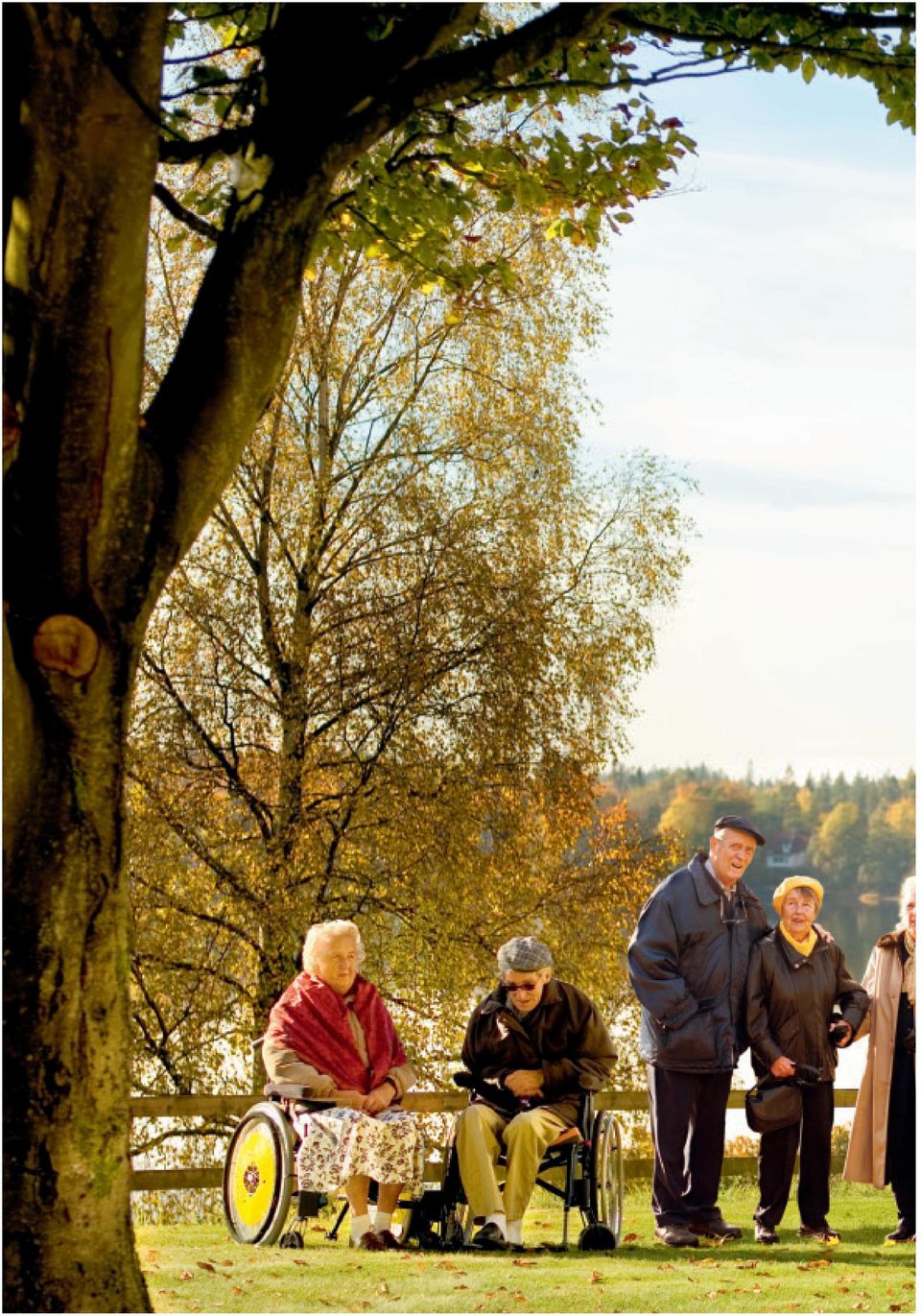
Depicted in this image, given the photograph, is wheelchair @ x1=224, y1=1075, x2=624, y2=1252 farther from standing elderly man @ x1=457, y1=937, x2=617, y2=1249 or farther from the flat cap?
the flat cap

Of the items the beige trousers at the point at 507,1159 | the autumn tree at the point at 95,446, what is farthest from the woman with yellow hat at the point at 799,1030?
the autumn tree at the point at 95,446

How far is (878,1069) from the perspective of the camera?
8.55 m

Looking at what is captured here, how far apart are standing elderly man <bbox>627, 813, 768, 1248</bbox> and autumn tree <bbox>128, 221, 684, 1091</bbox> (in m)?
7.28

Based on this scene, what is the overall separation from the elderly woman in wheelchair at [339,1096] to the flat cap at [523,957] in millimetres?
589

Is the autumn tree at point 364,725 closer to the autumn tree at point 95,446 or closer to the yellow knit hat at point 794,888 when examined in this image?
the yellow knit hat at point 794,888

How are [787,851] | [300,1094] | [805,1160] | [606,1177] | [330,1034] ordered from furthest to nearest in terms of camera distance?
[787,851] → [805,1160] → [330,1034] → [606,1177] → [300,1094]

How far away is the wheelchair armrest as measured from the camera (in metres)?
8.00

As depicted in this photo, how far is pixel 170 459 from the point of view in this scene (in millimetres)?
5461

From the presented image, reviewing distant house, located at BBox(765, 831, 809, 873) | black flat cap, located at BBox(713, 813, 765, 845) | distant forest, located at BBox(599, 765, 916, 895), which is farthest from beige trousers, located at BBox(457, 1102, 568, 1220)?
distant house, located at BBox(765, 831, 809, 873)

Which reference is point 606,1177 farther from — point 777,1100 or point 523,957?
point 523,957

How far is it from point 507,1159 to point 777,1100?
133cm

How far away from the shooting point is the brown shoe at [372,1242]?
25.7 feet

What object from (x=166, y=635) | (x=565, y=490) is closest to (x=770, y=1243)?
(x=166, y=635)

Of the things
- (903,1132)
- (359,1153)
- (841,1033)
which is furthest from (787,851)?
(359,1153)
